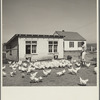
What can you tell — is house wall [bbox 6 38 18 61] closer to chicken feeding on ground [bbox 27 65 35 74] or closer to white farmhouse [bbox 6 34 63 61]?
white farmhouse [bbox 6 34 63 61]

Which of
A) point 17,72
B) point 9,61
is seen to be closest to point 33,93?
point 17,72

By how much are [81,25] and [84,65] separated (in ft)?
1.41

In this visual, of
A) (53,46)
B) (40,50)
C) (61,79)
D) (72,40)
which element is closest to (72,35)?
(72,40)

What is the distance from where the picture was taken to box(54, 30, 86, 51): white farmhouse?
1.91 meters

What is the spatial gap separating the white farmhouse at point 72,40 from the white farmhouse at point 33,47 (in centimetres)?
4

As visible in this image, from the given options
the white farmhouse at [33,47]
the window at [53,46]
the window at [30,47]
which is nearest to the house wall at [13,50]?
the white farmhouse at [33,47]

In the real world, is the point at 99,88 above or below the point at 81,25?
below

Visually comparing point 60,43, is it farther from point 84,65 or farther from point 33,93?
point 33,93

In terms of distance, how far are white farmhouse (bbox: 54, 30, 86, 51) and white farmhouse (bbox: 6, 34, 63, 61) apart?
4 centimetres

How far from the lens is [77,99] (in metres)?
1.88

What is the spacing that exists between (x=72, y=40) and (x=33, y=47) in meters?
0.42

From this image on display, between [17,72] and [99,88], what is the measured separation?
2.87 ft

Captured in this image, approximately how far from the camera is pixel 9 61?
1914 millimetres

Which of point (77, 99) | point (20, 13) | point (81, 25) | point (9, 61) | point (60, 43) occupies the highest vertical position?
point (20, 13)
